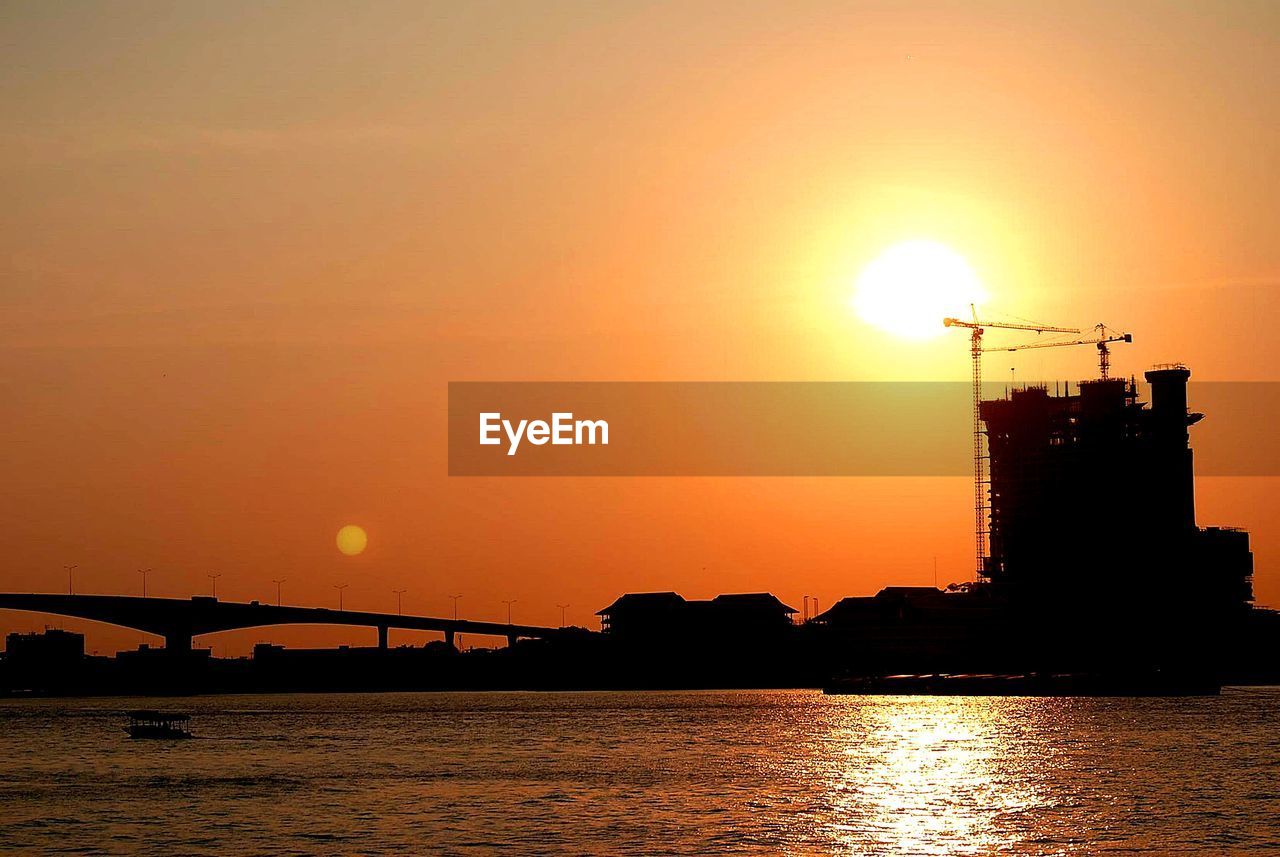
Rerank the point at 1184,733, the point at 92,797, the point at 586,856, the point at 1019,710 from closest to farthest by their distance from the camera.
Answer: the point at 586,856, the point at 92,797, the point at 1184,733, the point at 1019,710

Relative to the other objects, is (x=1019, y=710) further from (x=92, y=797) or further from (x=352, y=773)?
(x=92, y=797)

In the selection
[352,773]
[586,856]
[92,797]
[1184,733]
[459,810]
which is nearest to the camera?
[586,856]

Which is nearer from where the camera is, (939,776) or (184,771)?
(939,776)

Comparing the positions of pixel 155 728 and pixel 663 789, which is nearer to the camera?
pixel 663 789

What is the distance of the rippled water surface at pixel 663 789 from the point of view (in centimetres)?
6800

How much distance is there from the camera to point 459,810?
79375mm

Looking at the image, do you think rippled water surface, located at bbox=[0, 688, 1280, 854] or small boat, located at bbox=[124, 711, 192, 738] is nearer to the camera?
rippled water surface, located at bbox=[0, 688, 1280, 854]

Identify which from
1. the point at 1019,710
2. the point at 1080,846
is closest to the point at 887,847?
the point at 1080,846

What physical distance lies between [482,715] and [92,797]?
10362 centimetres

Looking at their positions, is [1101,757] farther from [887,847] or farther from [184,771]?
[184,771]

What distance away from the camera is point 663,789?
87500 mm

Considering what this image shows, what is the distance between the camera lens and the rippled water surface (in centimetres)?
6800

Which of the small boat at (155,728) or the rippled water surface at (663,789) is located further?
the small boat at (155,728)

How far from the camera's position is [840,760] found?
350 ft
